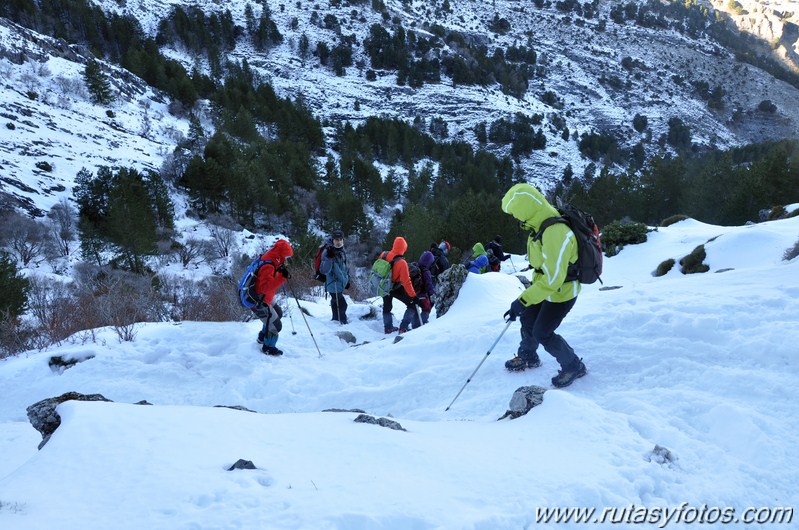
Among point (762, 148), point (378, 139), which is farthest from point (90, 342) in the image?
point (762, 148)

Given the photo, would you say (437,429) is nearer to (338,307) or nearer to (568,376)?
(568,376)

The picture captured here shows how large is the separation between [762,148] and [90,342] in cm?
8686

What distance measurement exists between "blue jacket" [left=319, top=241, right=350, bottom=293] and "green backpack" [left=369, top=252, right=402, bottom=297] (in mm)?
634

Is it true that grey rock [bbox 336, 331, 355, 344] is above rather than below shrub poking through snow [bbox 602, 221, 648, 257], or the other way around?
below

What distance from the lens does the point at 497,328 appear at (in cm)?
581

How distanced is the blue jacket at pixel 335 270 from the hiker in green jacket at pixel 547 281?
16.3 feet

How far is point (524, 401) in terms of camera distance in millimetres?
3605

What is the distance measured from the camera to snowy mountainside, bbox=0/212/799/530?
2.00 meters

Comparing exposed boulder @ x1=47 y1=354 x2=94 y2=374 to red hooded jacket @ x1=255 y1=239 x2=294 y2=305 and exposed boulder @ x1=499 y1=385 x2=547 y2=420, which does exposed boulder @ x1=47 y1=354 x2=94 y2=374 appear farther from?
exposed boulder @ x1=499 y1=385 x2=547 y2=420

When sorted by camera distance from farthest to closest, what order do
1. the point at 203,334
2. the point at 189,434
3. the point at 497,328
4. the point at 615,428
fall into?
the point at 203,334, the point at 497,328, the point at 615,428, the point at 189,434

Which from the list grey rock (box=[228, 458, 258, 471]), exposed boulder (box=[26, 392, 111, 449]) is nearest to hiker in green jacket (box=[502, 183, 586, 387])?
grey rock (box=[228, 458, 258, 471])

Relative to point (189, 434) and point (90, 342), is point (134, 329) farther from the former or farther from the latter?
point (189, 434)

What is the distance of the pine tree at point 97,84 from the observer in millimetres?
40844

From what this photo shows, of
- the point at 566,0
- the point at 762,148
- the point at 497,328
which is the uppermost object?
the point at 566,0
